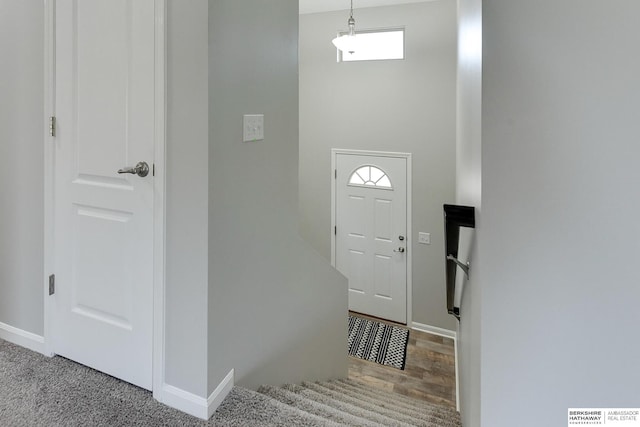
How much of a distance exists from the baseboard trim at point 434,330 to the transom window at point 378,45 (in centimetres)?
332

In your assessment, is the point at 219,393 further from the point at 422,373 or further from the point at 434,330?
the point at 434,330

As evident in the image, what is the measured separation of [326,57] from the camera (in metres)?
5.26

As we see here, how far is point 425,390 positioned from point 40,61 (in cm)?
394

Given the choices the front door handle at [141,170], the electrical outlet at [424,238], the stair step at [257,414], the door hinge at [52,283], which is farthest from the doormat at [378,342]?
the front door handle at [141,170]

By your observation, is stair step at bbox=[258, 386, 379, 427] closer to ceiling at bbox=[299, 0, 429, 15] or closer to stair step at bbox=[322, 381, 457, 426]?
stair step at bbox=[322, 381, 457, 426]

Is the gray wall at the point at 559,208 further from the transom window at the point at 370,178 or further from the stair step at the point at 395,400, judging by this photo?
the transom window at the point at 370,178

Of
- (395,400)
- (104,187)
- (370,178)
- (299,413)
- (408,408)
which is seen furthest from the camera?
(370,178)

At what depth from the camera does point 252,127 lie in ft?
6.27

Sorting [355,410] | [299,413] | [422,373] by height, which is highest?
[299,413]

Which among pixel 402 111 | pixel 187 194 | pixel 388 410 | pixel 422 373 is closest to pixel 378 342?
pixel 422 373

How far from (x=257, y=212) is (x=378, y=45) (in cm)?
383

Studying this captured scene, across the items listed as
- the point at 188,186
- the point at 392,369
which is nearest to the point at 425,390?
the point at 392,369

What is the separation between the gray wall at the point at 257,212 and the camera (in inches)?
65.7

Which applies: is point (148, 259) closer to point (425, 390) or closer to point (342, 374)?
point (342, 374)
